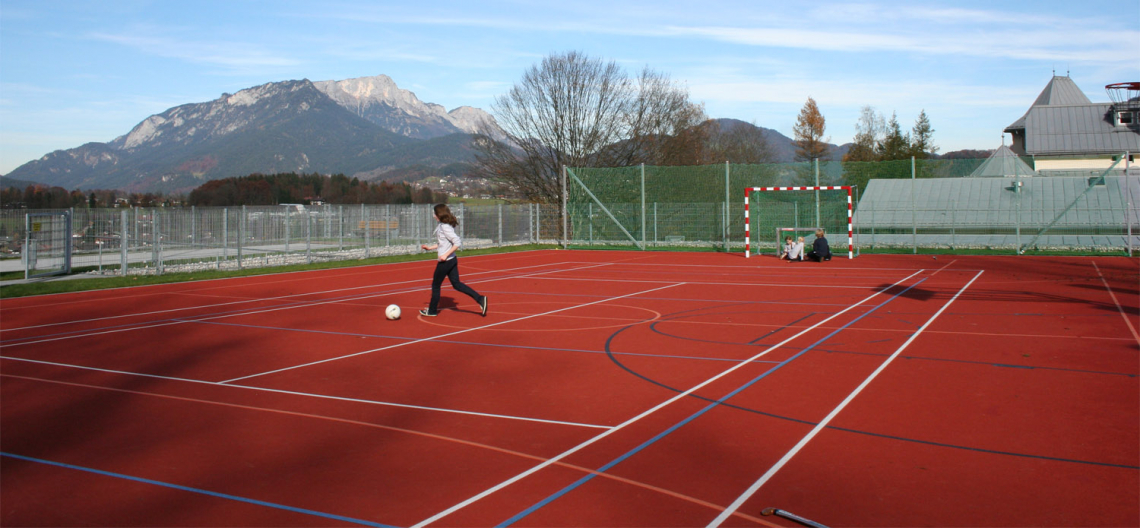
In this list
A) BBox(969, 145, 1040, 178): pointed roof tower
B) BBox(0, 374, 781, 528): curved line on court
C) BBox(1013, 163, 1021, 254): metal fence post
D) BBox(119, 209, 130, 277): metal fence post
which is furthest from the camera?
BBox(969, 145, 1040, 178): pointed roof tower

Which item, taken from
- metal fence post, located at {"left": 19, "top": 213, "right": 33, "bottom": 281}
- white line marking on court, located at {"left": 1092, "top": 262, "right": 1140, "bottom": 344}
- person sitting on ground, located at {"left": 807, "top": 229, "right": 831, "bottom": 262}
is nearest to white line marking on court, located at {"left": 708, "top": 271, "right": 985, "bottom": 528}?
white line marking on court, located at {"left": 1092, "top": 262, "right": 1140, "bottom": 344}

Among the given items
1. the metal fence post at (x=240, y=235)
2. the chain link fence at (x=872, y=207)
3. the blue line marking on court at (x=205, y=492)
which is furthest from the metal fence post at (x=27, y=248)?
the chain link fence at (x=872, y=207)

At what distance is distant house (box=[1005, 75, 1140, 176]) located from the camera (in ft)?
162

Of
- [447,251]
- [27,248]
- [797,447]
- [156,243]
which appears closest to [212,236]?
[156,243]

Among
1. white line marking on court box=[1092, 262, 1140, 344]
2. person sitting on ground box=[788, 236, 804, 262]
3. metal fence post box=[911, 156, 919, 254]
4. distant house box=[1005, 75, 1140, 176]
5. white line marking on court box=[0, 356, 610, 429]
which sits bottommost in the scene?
white line marking on court box=[0, 356, 610, 429]

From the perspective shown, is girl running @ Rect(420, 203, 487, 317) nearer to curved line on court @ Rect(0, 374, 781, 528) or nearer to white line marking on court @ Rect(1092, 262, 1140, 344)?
curved line on court @ Rect(0, 374, 781, 528)

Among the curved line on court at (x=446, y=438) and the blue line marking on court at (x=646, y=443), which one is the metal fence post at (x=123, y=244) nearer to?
the curved line on court at (x=446, y=438)

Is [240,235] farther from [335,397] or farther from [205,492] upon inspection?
[205,492]

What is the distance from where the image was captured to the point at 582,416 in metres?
5.79

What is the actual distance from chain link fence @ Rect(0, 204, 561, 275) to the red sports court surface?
11252 mm

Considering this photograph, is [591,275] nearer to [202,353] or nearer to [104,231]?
[202,353]

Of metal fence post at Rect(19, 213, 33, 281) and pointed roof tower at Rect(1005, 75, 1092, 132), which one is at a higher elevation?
pointed roof tower at Rect(1005, 75, 1092, 132)

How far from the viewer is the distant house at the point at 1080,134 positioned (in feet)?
162

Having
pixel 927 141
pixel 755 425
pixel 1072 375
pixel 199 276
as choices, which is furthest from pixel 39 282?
pixel 927 141
